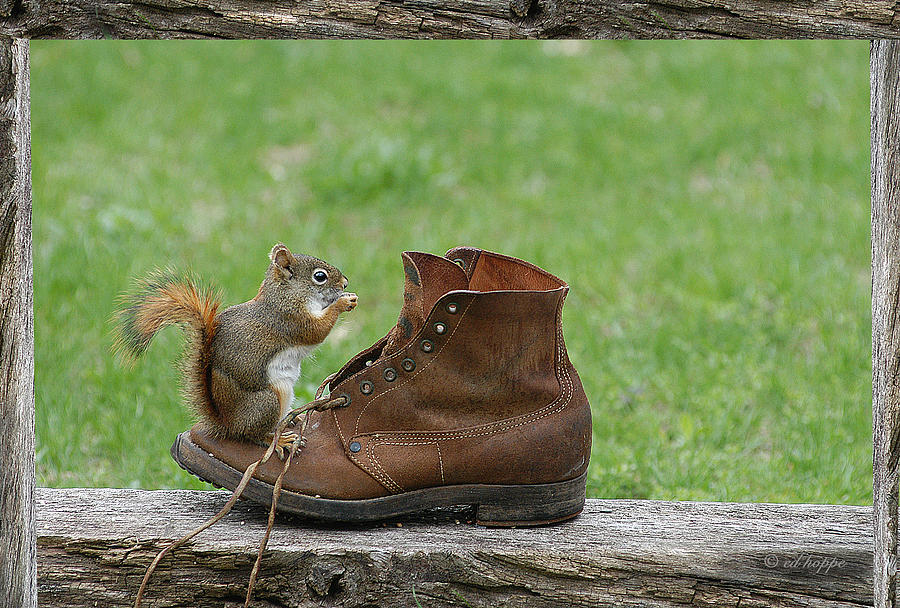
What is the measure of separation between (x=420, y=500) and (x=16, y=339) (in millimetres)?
873

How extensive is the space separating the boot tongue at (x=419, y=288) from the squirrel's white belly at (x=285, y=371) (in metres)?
0.19

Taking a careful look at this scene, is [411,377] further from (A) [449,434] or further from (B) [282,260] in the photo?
(B) [282,260]

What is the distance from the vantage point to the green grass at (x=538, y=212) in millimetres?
3592

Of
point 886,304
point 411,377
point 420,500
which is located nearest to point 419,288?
point 411,377

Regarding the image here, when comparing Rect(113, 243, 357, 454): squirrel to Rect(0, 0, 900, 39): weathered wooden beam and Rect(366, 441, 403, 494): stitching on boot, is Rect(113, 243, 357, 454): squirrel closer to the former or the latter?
Rect(366, 441, 403, 494): stitching on boot

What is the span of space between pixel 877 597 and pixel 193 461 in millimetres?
1444

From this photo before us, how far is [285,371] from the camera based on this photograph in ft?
7.02

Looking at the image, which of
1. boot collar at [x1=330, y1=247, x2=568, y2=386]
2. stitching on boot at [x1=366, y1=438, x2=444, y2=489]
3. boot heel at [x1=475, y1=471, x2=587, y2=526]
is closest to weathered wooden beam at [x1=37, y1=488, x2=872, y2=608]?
boot heel at [x1=475, y1=471, x2=587, y2=526]

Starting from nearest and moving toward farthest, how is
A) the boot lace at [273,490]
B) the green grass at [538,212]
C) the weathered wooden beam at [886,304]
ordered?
1. the weathered wooden beam at [886,304]
2. the boot lace at [273,490]
3. the green grass at [538,212]

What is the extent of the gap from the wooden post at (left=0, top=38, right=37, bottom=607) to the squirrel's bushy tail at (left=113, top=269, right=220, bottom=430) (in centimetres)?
28

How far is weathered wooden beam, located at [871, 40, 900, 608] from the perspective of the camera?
182 cm

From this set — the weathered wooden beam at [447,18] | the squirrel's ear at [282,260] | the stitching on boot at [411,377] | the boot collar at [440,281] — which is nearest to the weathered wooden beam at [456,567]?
the stitching on boot at [411,377]

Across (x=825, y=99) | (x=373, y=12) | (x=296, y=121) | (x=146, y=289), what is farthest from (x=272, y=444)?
(x=825, y=99)

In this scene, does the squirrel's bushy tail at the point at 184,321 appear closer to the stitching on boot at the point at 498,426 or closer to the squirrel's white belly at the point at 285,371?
the squirrel's white belly at the point at 285,371
